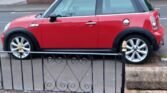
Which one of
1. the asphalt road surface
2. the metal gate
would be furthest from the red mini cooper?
the metal gate

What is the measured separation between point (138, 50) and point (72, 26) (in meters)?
1.50

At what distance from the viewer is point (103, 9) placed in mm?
9148

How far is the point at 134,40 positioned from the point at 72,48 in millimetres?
1386

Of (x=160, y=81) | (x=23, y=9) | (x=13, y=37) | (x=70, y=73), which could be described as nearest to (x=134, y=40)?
(x=70, y=73)

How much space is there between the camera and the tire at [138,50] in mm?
8844

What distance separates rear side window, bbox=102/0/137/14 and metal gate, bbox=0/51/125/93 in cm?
108

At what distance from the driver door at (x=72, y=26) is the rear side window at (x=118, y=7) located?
26 centimetres

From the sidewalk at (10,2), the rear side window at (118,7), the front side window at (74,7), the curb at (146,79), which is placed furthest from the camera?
the sidewalk at (10,2)

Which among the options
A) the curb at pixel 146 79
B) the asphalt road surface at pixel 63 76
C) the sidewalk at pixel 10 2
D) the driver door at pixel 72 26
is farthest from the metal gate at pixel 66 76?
the sidewalk at pixel 10 2

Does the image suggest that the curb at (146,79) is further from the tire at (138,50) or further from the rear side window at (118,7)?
the rear side window at (118,7)

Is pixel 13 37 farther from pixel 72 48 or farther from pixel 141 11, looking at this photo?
pixel 141 11

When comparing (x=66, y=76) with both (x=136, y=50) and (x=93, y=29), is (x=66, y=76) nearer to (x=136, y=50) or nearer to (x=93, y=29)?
(x=93, y=29)

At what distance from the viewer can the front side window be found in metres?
9.23

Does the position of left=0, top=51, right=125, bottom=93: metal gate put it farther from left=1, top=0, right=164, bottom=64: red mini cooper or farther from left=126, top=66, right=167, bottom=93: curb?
left=126, top=66, right=167, bottom=93: curb
